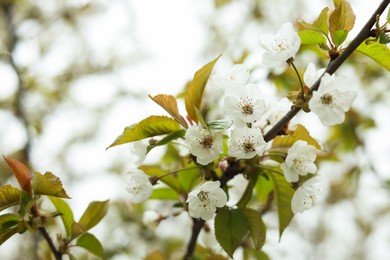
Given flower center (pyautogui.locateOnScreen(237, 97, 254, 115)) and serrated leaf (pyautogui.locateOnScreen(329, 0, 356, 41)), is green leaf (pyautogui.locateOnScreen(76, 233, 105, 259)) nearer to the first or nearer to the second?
flower center (pyautogui.locateOnScreen(237, 97, 254, 115))

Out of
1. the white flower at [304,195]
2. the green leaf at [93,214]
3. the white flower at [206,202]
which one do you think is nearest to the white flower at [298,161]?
the white flower at [304,195]

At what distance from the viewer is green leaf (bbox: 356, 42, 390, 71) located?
0.77 meters

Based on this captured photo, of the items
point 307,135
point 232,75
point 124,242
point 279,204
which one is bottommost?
point 124,242

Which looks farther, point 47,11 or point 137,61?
point 137,61

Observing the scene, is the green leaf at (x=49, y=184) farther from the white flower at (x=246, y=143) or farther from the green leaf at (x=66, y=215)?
the white flower at (x=246, y=143)

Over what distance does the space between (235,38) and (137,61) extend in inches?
40.0

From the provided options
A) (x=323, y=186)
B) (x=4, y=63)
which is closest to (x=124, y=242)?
(x=4, y=63)

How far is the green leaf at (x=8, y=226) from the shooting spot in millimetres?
829

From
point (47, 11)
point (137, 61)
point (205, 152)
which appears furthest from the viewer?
point (137, 61)

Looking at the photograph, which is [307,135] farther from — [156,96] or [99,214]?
[99,214]

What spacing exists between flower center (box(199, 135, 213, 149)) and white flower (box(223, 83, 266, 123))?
0.19ft

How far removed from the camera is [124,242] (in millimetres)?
2389

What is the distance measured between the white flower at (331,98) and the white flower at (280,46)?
0.11 m

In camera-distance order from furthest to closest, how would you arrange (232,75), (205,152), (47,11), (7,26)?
(47,11) < (7,26) < (232,75) < (205,152)
